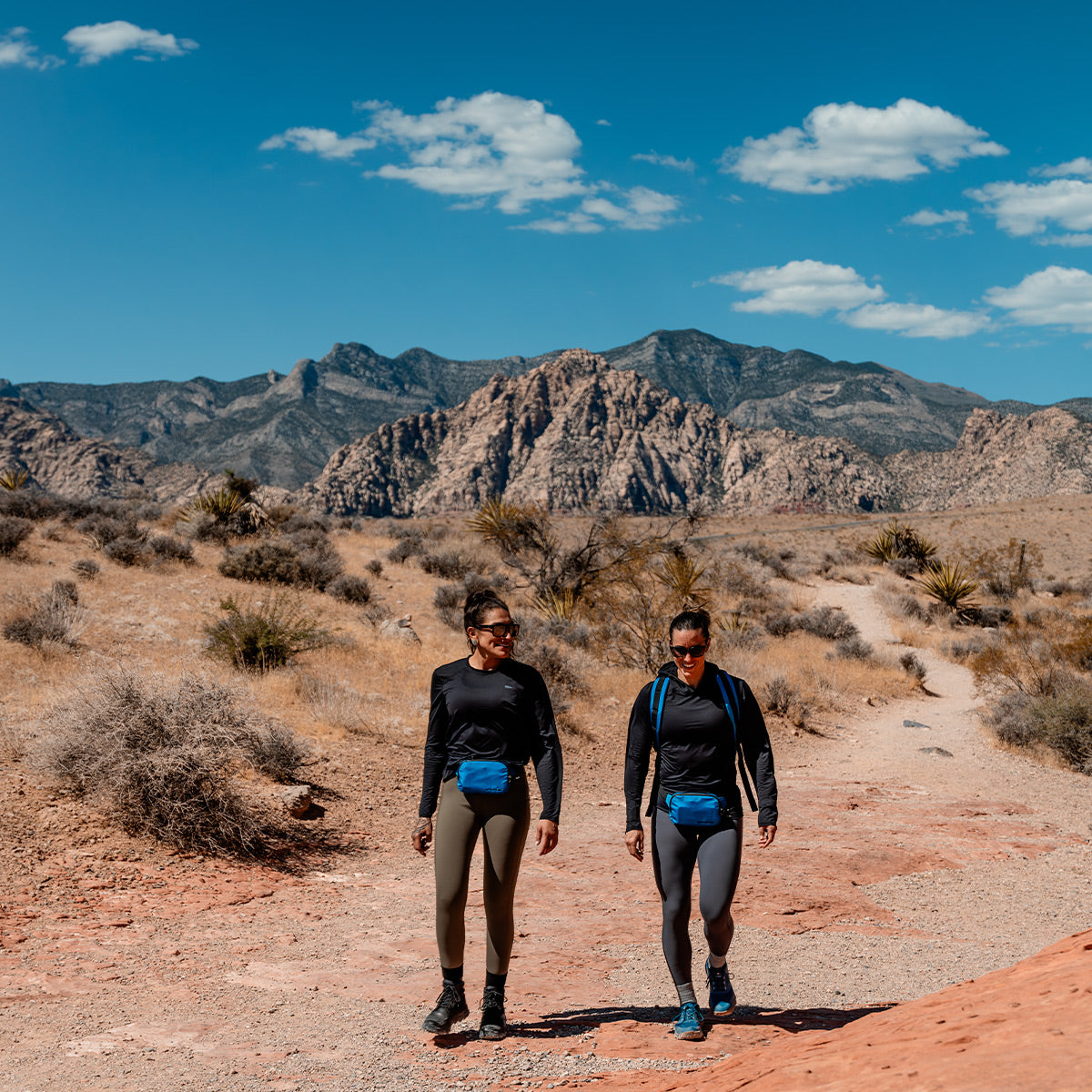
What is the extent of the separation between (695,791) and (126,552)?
16.1 meters

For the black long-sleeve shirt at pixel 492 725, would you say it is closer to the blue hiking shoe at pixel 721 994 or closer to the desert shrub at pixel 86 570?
the blue hiking shoe at pixel 721 994

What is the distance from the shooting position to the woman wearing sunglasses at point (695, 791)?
→ 13.1 ft

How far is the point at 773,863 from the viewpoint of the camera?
294 inches

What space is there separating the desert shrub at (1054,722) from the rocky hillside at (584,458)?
9566cm

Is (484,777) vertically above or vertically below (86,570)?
below

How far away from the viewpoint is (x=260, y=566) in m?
18.0

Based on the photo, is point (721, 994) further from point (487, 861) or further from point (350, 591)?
point (350, 591)

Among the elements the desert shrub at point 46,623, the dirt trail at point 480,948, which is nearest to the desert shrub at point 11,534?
the desert shrub at point 46,623

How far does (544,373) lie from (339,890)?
5900 inches

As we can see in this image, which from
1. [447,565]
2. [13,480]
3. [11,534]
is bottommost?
[447,565]

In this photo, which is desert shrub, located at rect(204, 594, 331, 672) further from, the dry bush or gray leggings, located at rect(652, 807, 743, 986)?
gray leggings, located at rect(652, 807, 743, 986)

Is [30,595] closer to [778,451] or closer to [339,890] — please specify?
[339,890]

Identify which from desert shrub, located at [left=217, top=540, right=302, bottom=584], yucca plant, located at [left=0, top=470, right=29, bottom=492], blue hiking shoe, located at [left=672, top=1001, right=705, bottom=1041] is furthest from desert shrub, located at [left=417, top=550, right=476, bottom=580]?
blue hiking shoe, located at [left=672, top=1001, right=705, bottom=1041]

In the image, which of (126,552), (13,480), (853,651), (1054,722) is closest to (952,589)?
(853,651)
